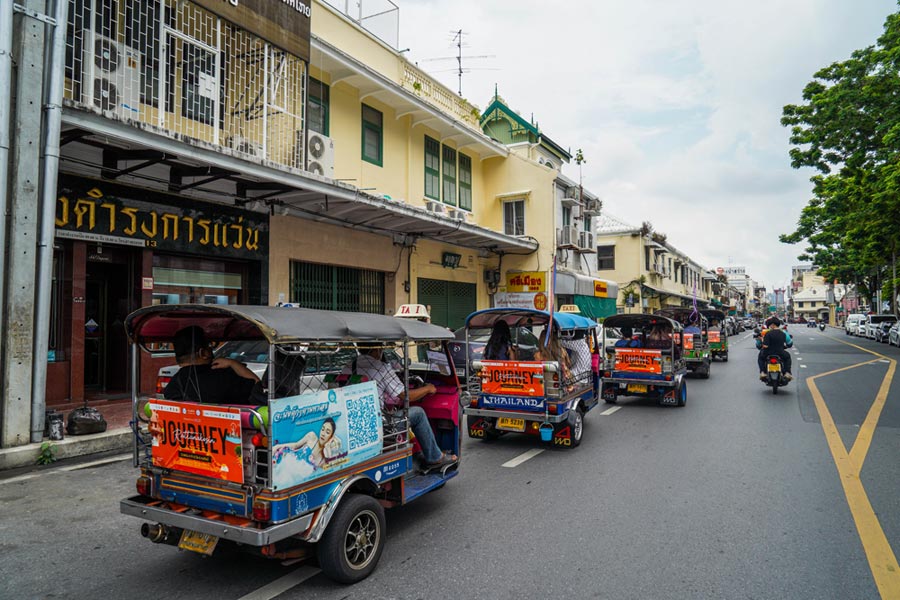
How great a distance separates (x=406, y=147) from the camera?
1670cm

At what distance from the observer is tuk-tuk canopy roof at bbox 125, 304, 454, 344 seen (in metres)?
3.67

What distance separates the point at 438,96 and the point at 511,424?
1315 cm

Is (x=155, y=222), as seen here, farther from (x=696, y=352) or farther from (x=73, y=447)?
(x=696, y=352)

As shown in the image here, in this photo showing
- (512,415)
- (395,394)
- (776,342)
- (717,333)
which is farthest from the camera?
(717,333)

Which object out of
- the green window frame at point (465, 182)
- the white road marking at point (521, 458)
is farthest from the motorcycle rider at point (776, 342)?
the green window frame at point (465, 182)

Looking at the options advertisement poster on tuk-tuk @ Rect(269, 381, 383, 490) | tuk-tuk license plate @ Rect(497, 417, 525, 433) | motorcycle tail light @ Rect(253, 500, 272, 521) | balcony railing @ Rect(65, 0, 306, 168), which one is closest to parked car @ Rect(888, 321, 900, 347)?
tuk-tuk license plate @ Rect(497, 417, 525, 433)

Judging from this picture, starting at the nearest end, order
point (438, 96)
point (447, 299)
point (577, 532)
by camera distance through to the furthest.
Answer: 1. point (577, 532)
2. point (438, 96)
3. point (447, 299)

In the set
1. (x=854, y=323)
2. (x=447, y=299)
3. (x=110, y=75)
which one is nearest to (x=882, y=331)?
(x=854, y=323)

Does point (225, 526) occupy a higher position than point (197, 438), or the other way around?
point (197, 438)

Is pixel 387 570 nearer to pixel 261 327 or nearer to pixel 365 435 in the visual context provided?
pixel 365 435

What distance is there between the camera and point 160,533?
12.5 feet

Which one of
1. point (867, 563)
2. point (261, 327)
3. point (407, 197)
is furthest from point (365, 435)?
point (407, 197)

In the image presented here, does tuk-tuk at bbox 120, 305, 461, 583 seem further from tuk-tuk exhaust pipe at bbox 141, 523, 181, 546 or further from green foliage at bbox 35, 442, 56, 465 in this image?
green foliage at bbox 35, 442, 56, 465

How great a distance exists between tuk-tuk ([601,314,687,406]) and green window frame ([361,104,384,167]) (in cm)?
776
